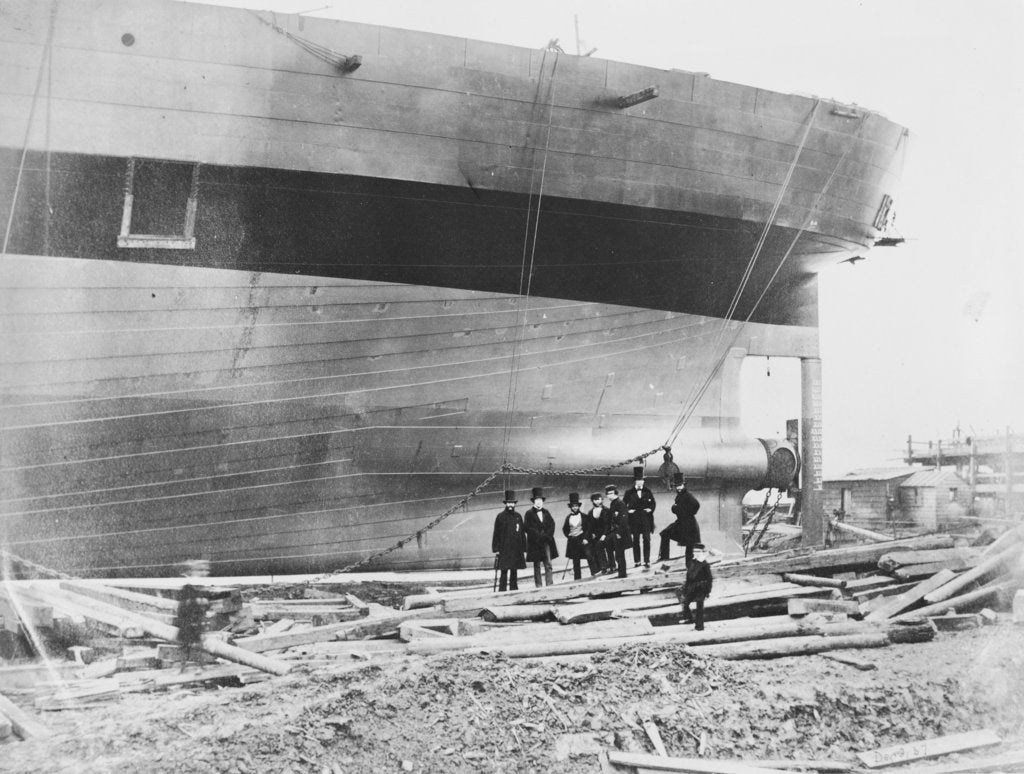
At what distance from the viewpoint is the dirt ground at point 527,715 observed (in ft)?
12.1

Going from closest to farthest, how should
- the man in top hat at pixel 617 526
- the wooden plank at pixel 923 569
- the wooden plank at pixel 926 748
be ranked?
the wooden plank at pixel 926 748 < the wooden plank at pixel 923 569 < the man in top hat at pixel 617 526

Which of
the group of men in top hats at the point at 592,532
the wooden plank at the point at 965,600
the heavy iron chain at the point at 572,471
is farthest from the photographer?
the heavy iron chain at the point at 572,471

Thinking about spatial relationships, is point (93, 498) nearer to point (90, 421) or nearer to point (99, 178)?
point (90, 421)

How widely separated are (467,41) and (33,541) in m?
6.19

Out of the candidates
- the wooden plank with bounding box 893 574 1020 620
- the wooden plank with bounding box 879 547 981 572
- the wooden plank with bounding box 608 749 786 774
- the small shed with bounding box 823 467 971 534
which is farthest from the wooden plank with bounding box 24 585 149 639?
the small shed with bounding box 823 467 971 534

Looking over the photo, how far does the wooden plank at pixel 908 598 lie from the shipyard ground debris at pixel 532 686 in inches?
1.0

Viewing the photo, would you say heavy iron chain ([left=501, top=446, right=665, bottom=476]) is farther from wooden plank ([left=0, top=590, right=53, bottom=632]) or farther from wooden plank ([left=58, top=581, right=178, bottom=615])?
wooden plank ([left=0, top=590, right=53, bottom=632])

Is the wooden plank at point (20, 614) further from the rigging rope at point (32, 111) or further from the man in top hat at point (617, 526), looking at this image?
the man in top hat at point (617, 526)

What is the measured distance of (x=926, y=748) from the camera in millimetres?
4379

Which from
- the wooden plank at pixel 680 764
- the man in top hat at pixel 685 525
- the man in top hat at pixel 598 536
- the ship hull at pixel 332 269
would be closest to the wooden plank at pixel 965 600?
the man in top hat at pixel 685 525

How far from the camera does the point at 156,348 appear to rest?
7.46 m

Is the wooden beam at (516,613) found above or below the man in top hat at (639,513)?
below

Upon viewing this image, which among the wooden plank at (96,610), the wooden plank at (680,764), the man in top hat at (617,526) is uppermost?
the man in top hat at (617,526)

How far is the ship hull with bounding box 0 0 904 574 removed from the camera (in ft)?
23.2
